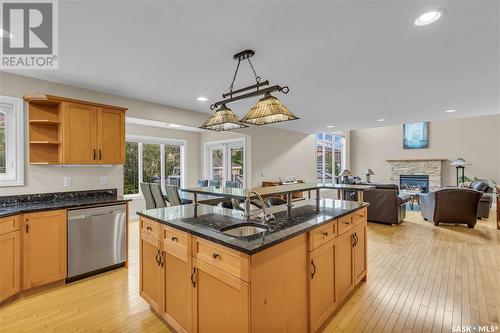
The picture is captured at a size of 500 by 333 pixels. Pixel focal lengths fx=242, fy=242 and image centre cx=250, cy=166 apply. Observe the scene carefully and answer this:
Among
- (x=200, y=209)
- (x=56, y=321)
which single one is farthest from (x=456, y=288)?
(x=56, y=321)

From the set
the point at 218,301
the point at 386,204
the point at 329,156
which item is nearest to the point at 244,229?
the point at 218,301

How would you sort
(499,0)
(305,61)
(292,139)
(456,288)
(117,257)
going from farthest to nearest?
(292,139) < (117,257) < (456,288) < (305,61) < (499,0)

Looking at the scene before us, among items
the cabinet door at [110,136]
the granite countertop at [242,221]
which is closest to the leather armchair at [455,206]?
the granite countertop at [242,221]

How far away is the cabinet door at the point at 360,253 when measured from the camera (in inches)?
101

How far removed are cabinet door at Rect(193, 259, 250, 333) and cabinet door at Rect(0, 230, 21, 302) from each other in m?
2.06

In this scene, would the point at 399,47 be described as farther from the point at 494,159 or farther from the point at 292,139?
the point at 494,159

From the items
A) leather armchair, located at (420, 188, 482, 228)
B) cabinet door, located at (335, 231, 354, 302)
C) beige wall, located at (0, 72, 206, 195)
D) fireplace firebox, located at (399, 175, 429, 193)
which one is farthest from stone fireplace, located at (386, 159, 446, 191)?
beige wall, located at (0, 72, 206, 195)

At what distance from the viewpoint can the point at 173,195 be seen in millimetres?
3904

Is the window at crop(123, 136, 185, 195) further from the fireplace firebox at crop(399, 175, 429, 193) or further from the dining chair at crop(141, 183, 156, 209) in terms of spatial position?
the fireplace firebox at crop(399, 175, 429, 193)

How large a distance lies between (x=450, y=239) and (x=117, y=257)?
5.46 metres

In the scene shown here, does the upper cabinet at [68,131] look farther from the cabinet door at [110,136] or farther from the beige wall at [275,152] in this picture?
the beige wall at [275,152]

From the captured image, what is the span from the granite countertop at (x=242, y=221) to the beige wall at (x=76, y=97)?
1627 mm

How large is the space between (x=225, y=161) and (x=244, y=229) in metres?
4.93

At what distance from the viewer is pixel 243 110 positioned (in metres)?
4.58
